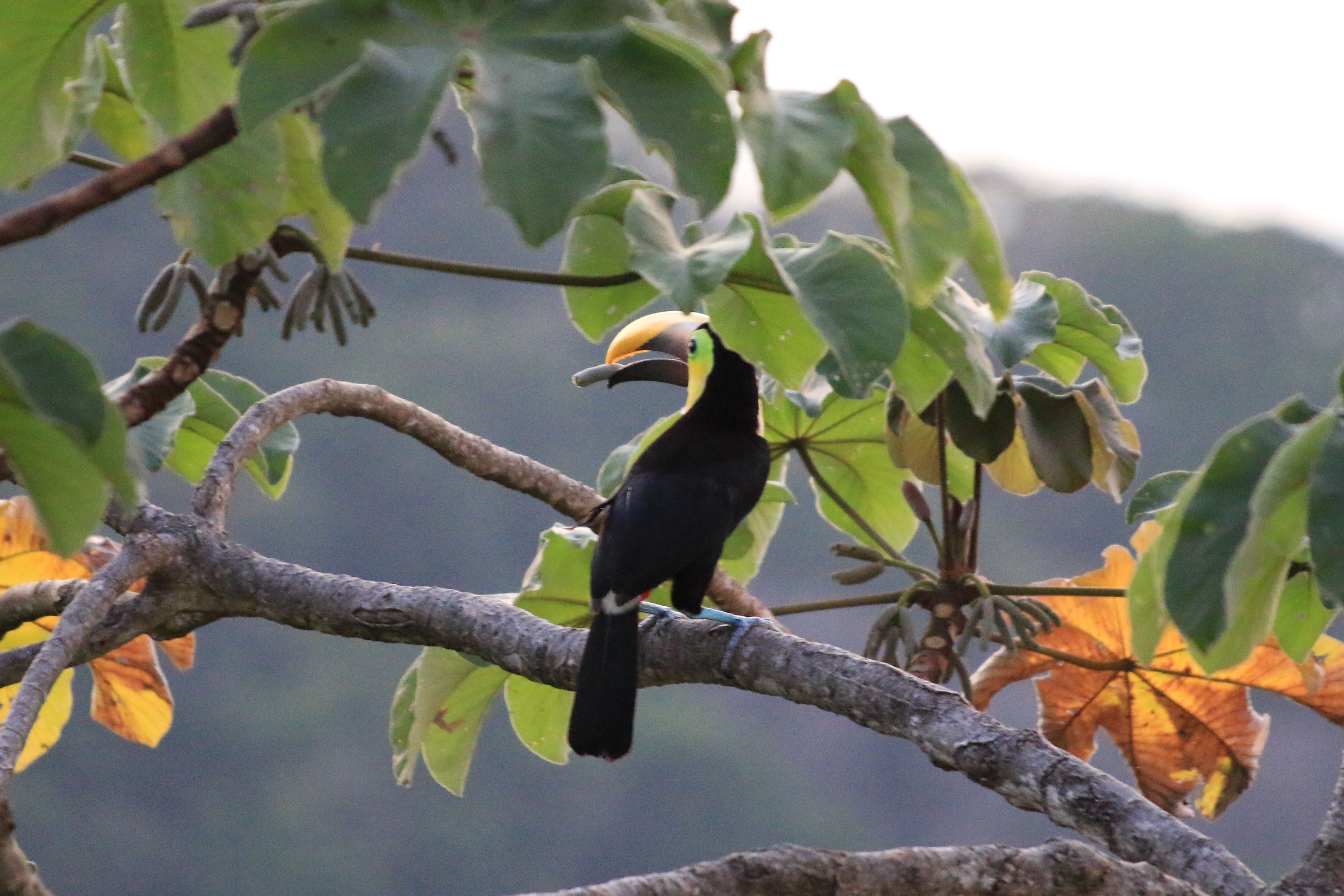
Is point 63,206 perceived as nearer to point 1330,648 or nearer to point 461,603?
→ point 461,603

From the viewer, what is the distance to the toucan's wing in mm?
1729

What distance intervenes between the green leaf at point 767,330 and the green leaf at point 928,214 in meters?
0.35

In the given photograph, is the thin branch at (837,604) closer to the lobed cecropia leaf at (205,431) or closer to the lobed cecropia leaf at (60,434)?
the lobed cecropia leaf at (205,431)

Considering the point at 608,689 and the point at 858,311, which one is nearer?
the point at 858,311

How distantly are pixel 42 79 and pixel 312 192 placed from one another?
0.61 feet

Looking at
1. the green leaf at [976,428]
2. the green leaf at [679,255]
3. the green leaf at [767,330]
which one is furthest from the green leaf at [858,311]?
the green leaf at [976,428]

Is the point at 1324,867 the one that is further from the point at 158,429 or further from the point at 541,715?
the point at 158,429

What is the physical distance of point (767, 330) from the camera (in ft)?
4.10

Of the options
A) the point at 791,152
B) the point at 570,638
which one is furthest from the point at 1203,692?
the point at 791,152

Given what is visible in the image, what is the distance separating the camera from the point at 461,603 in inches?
56.7

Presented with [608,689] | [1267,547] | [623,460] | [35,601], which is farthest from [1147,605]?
[35,601]

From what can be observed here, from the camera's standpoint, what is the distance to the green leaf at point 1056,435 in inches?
70.4

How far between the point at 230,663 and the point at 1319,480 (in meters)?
18.6

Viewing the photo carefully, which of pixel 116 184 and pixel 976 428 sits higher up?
pixel 116 184
